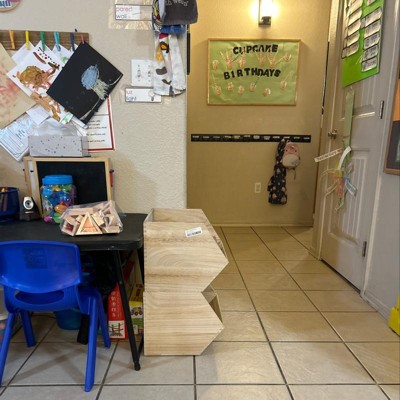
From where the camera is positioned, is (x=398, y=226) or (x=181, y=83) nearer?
(x=181, y=83)

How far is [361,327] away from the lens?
1.54 metres

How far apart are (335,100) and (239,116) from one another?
112 cm

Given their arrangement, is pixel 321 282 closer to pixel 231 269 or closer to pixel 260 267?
pixel 260 267

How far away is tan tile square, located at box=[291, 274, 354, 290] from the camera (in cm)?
196

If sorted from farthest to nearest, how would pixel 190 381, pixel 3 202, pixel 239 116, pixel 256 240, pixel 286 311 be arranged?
pixel 239 116 < pixel 256 240 < pixel 286 311 < pixel 3 202 < pixel 190 381

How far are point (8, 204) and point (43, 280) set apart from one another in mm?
471

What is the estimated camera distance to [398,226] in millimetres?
1509

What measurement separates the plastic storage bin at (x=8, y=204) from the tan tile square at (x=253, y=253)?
1620 millimetres

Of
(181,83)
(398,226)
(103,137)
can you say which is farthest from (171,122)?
(398,226)

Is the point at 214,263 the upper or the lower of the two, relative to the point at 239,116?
lower

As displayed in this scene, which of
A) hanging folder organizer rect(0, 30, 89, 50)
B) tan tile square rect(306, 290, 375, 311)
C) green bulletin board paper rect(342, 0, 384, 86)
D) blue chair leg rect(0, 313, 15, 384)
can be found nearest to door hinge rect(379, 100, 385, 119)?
green bulletin board paper rect(342, 0, 384, 86)

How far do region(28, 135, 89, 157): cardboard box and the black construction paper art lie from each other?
0.13 metres

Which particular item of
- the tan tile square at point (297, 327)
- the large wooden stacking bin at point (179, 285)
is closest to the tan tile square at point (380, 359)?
the tan tile square at point (297, 327)

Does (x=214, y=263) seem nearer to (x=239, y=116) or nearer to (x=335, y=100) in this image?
(x=335, y=100)
